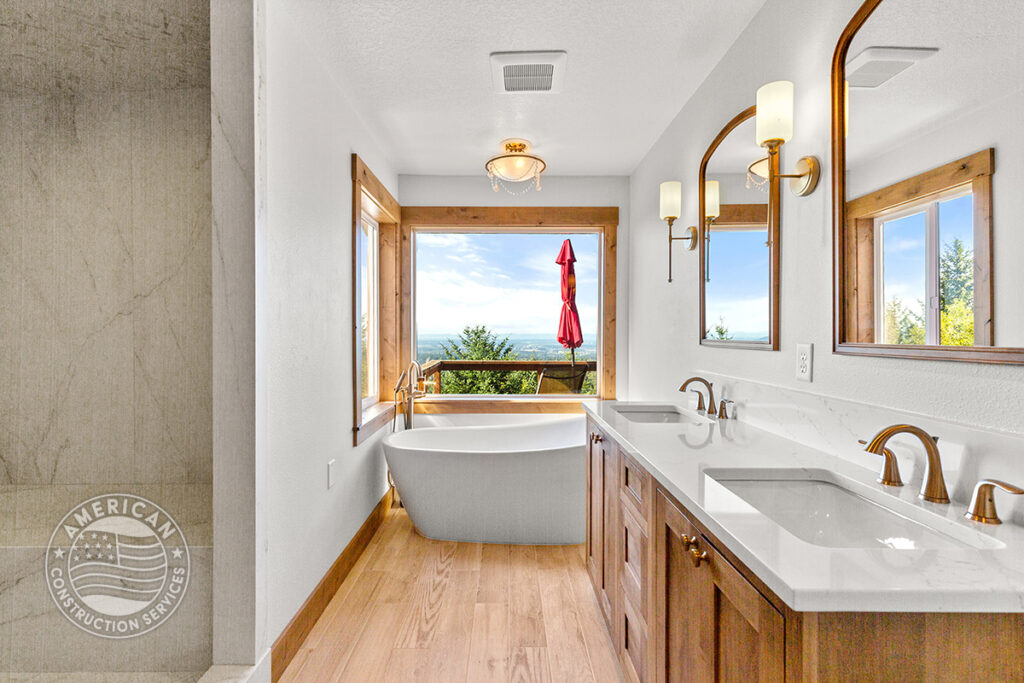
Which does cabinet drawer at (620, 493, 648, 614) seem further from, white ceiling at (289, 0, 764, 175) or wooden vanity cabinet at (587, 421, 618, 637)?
white ceiling at (289, 0, 764, 175)

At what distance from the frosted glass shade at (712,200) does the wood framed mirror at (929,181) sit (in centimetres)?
84

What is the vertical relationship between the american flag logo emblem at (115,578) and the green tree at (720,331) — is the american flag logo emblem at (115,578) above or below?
below

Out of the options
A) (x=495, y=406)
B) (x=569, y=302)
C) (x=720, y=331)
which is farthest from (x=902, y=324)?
(x=495, y=406)

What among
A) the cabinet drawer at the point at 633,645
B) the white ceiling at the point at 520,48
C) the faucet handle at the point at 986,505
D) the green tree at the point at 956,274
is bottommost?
the cabinet drawer at the point at 633,645

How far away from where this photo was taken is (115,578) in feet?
4.63

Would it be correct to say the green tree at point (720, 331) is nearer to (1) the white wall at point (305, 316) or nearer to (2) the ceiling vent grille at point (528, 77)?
(2) the ceiling vent grille at point (528, 77)

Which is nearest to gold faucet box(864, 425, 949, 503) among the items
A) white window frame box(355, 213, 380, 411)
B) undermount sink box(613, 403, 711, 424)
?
undermount sink box(613, 403, 711, 424)

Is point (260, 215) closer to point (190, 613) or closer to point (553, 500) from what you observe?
point (190, 613)

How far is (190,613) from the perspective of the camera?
1.48 meters

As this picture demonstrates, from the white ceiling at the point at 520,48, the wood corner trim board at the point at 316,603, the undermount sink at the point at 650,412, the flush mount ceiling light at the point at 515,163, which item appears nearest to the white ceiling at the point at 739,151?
the white ceiling at the point at 520,48

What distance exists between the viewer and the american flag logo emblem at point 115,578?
138 cm

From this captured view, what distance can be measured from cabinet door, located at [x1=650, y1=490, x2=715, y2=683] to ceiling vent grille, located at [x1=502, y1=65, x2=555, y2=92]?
1996mm

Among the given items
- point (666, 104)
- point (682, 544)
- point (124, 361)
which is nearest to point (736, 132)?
point (666, 104)

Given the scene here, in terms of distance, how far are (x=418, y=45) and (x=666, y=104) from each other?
137 cm
